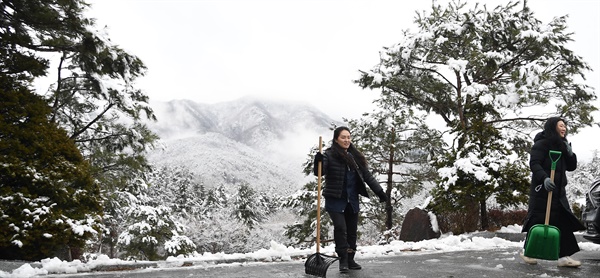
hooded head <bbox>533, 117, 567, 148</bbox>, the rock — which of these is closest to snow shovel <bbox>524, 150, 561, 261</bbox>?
hooded head <bbox>533, 117, 567, 148</bbox>

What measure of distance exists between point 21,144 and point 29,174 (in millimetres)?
603

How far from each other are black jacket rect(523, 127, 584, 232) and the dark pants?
238 cm

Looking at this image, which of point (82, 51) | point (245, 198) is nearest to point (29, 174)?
point (82, 51)

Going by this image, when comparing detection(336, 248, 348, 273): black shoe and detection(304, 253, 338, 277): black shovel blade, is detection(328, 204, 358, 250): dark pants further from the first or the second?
detection(304, 253, 338, 277): black shovel blade

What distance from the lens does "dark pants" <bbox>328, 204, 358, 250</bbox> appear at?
550 cm

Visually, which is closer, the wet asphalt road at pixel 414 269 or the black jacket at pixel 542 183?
the wet asphalt road at pixel 414 269

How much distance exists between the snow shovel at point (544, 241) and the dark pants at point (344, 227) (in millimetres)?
2211

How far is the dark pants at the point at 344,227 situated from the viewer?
550 centimetres

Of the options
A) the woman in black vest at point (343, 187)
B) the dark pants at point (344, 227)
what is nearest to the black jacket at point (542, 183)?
the woman in black vest at point (343, 187)

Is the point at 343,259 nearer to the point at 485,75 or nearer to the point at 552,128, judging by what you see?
the point at 552,128

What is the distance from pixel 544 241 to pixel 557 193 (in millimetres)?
734

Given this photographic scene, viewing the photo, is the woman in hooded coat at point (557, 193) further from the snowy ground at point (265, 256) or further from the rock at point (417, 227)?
the rock at point (417, 227)

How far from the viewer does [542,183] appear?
19.0 ft

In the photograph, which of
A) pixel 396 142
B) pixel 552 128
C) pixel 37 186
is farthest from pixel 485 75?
pixel 37 186
